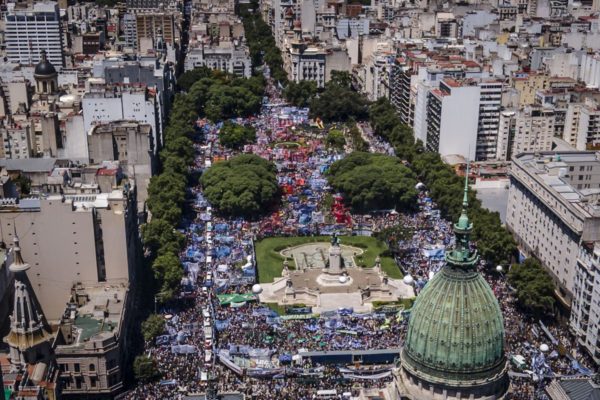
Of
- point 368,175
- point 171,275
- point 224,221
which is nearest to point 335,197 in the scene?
point 368,175

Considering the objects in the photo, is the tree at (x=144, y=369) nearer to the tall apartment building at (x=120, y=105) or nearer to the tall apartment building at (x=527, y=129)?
the tall apartment building at (x=120, y=105)

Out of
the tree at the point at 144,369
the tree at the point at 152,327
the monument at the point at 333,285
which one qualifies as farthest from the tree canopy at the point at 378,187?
the tree at the point at 144,369

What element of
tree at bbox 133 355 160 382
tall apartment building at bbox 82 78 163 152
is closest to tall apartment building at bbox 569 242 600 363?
tree at bbox 133 355 160 382

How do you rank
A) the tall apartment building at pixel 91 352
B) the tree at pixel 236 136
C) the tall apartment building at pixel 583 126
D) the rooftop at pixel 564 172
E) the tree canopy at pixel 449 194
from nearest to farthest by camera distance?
the tall apartment building at pixel 91 352 < the rooftop at pixel 564 172 < the tree canopy at pixel 449 194 < the tall apartment building at pixel 583 126 < the tree at pixel 236 136

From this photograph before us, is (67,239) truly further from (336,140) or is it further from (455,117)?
(336,140)

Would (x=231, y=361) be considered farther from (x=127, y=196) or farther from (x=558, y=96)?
(x=558, y=96)

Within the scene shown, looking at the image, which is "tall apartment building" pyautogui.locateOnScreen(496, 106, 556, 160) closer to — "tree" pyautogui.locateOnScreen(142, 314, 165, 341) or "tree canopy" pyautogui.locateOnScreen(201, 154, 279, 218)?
"tree canopy" pyautogui.locateOnScreen(201, 154, 279, 218)
